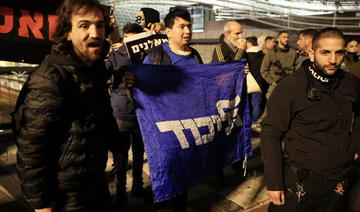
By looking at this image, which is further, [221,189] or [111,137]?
[221,189]

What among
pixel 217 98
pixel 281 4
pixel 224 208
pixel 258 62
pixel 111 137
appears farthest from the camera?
pixel 281 4

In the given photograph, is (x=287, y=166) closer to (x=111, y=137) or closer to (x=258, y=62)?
(x=111, y=137)

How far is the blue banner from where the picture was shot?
107 inches

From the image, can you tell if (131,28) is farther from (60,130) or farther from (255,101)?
(255,101)

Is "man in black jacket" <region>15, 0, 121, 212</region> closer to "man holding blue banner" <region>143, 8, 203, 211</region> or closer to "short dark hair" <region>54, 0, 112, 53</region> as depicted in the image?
"short dark hair" <region>54, 0, 112, 53</region>

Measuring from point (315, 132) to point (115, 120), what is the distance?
4.98 feet

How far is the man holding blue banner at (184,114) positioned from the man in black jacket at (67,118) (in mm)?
793

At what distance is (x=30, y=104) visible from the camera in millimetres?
1621

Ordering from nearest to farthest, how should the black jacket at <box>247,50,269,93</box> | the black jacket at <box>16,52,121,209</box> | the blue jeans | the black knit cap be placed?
the black jacket at <box>16,52,121,209</box> < the black knit cap < the blue jeans < the black jacket at <box>247,50,269,93</box>

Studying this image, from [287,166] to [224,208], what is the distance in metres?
1.41

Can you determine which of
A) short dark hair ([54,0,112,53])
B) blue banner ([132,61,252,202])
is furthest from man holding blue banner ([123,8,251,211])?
short dark hair ([54,0,112,53])

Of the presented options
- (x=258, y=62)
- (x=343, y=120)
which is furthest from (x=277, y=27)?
(x=343, y=120)

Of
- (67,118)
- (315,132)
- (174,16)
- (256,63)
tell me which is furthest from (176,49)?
(256,63)

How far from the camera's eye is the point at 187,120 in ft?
9.59
